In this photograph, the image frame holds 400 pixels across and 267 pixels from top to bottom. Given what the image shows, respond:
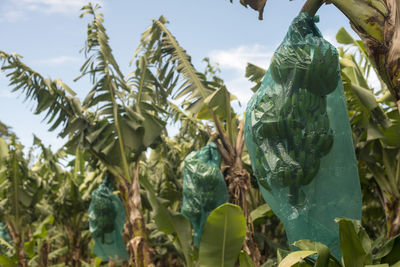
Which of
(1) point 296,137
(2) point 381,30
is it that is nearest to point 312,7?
(2) point 381,30

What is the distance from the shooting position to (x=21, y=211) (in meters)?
9.15

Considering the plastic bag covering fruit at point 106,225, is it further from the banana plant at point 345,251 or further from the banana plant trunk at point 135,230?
the banana plant at point 345,251

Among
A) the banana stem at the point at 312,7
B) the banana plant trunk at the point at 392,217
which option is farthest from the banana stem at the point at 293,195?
the banana plant trunk at the point at 392,217

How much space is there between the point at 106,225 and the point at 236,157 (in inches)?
116

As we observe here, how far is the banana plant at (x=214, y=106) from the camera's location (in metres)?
6.39

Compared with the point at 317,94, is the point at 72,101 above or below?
above

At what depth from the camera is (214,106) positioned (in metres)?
6.45

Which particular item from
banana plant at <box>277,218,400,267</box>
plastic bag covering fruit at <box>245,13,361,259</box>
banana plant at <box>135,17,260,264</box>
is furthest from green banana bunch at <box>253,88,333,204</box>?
banana plant at <box>135,17,260,264</box>

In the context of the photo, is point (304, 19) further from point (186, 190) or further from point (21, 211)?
point (21, 211)

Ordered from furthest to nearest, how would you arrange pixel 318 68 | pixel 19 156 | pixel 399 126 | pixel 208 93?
1. pixel 19 156
2. pixel 208 93
3. pixel 399 126
4. pixel 318 68

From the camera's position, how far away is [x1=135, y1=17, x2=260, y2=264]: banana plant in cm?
639

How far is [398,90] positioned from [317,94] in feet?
1.99

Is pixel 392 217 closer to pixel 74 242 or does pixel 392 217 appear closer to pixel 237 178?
pixel 237 178

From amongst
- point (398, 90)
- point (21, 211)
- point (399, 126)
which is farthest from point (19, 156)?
point (398, 90)
